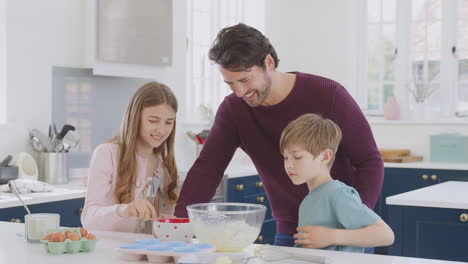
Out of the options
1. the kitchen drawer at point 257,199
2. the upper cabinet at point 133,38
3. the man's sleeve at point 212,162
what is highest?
the upper cabinet at point 133,38

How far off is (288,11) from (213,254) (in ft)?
17.3

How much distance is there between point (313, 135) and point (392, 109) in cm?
432

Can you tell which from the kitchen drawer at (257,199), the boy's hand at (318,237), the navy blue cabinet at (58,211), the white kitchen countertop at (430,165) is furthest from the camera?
the white kitchen countertop at (430,165)

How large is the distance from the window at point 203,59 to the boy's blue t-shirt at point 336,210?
11.2ft

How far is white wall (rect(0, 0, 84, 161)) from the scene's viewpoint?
383 centimetres

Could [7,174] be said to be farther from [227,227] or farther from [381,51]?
[381,51]

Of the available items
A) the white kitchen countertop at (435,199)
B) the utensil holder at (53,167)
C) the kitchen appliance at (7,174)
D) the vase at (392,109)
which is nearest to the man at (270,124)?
the white kitchen countertop at (435,199)

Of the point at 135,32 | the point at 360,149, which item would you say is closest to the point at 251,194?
the point at 135,32

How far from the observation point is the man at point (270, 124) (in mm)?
2100

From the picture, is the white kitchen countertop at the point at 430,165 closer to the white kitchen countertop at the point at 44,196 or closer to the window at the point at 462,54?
the window at the point at 462,54

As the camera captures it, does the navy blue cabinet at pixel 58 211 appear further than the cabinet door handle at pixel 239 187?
No

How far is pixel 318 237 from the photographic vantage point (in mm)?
1884

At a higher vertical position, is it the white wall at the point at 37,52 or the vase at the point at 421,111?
the white wall at the point at 37,52

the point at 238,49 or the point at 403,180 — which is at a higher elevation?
the point at 238,49
